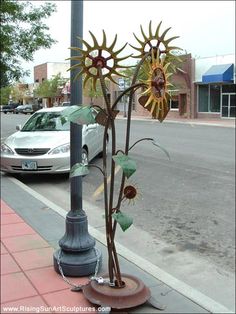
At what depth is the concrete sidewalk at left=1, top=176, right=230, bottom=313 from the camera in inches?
149

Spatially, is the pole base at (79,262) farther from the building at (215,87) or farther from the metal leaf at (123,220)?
the building at (215,87)

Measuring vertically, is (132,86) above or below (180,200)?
above

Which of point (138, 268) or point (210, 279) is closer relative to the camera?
point (138, 268)

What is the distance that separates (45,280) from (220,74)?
34.3 m

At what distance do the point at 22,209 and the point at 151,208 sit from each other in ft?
7.01

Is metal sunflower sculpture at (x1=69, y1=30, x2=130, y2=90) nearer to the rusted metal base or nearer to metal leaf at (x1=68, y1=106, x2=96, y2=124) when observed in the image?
metal leaf at (x1=68, y1=106, x2=96, y2=124)

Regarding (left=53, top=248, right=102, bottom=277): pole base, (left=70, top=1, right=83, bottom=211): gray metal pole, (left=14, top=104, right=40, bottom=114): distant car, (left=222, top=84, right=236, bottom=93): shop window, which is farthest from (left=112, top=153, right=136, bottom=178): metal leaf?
A: (left=222, top=84, right=236, bottom=93): shop window

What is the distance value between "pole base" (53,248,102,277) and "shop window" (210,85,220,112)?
3610cm

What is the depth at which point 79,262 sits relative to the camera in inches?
167

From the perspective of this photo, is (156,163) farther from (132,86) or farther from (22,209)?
(132,86)

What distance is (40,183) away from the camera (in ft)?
33.6

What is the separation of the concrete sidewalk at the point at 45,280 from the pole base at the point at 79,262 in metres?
0.07

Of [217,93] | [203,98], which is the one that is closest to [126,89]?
[217,93]

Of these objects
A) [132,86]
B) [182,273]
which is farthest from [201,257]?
[132,86]
